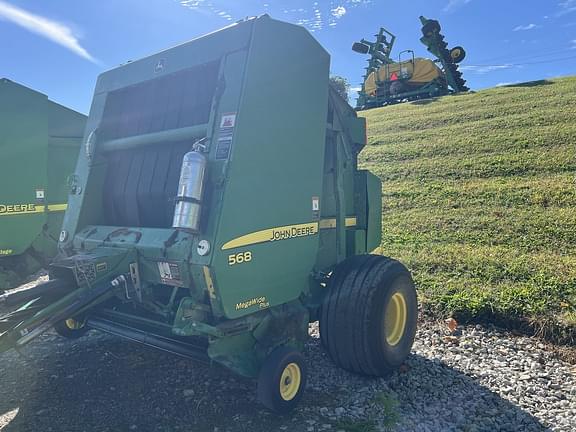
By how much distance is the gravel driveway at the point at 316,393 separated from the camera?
3496mm

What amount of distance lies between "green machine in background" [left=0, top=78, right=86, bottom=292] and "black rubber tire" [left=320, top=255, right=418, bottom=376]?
4830 millimetres

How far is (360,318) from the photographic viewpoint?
3.92 m

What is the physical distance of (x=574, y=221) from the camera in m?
7.34

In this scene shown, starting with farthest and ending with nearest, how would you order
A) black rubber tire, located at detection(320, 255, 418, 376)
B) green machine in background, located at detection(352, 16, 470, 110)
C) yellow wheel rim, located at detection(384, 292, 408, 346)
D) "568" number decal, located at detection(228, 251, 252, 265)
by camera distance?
green machine in background, located at detection(352, 16, 470, 110)
yellow wheel rim, located at detection(384, 292, 408, 346)
black rubber tire, located at detection(320, 255, 418, 376)
"568" number decal, located at detection(228, 251, 252, 265)

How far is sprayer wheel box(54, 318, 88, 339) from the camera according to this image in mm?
4973

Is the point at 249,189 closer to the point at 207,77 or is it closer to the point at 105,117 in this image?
the point at 207,77

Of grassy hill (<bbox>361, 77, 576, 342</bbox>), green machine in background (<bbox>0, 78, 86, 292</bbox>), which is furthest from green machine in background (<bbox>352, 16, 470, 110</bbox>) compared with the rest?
green machine in background (<bbox>0, 78, 86, 292</bbox>)

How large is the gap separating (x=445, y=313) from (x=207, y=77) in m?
3.45

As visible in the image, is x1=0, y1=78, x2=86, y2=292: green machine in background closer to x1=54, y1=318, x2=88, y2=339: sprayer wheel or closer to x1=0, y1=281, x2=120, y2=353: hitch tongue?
x1=54, y1=318, x2=88, y2=339: sprayer wheel

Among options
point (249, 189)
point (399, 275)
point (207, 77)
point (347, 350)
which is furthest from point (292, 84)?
point (347, 350)

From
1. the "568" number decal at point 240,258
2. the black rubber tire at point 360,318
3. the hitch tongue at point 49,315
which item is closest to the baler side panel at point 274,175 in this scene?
the "568" number decal at point 240,258

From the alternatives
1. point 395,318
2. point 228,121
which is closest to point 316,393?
point 395,318

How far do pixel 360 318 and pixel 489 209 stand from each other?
218 inches

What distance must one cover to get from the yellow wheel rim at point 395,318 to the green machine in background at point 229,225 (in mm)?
13
